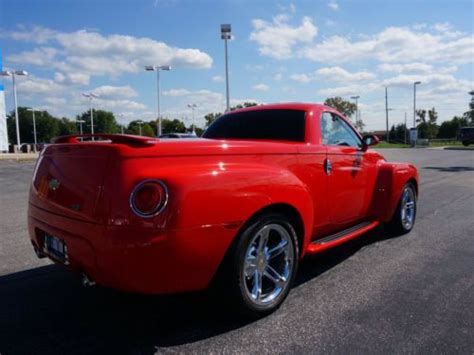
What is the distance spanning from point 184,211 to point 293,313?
130 centimetres

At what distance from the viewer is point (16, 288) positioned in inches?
149

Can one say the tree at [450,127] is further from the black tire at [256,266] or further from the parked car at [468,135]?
the black tire at [256,266]

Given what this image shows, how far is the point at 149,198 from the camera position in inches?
101

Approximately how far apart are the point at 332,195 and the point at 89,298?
2.35 m

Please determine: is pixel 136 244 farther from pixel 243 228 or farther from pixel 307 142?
pixel 307 142

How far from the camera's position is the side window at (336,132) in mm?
4309

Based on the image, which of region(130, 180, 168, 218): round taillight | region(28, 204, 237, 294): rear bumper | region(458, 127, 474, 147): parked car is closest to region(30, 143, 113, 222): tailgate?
region(28, 204, 237, 294): rear bumper

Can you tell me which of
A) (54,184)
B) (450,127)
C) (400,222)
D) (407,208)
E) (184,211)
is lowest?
(400,222)

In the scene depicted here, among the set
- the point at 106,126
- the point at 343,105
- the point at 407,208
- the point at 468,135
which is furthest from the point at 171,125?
the point at 407,208

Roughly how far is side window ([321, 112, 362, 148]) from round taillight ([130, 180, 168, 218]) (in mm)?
2086

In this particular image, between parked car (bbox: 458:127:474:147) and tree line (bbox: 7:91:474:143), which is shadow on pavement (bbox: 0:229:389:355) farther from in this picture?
A: tree line (bbox: 7:91:474:143)

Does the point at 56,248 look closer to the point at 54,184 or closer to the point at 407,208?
the point at 54,184

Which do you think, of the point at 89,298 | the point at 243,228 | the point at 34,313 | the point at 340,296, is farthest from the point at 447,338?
the point at 34,313

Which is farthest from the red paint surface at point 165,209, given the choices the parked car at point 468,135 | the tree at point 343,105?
the tree at point 343,105
